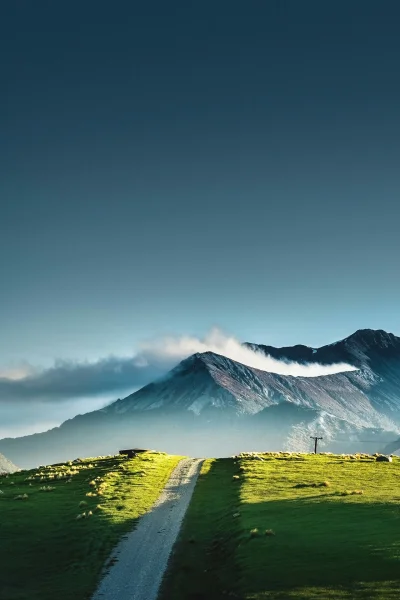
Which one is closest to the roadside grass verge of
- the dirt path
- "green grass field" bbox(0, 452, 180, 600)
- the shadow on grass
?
the dirt path

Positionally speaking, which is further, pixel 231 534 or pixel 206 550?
pixel 231 534

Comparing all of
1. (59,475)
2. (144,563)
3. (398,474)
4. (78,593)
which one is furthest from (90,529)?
(398,474)

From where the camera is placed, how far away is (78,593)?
3525cm

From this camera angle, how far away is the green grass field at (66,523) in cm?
3797

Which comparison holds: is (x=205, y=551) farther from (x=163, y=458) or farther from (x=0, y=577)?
(x=163, y=458)

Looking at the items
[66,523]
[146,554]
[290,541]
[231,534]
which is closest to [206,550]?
[231,534]

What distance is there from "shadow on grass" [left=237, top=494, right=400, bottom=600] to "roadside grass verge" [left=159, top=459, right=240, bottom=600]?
1379mm

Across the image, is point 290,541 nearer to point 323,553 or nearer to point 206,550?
point 323,553

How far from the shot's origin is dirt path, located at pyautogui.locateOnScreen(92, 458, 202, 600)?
3538 cm

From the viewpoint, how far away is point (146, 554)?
42.7 metres

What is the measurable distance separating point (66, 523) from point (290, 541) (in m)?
21.9

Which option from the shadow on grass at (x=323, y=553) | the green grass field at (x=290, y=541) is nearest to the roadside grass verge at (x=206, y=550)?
the green grass field at (x=290, y=541)

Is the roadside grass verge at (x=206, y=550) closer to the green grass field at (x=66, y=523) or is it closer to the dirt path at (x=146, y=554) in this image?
the dirt path at (x=146, y=554)

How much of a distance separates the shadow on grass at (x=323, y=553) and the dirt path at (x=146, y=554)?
5903mm
